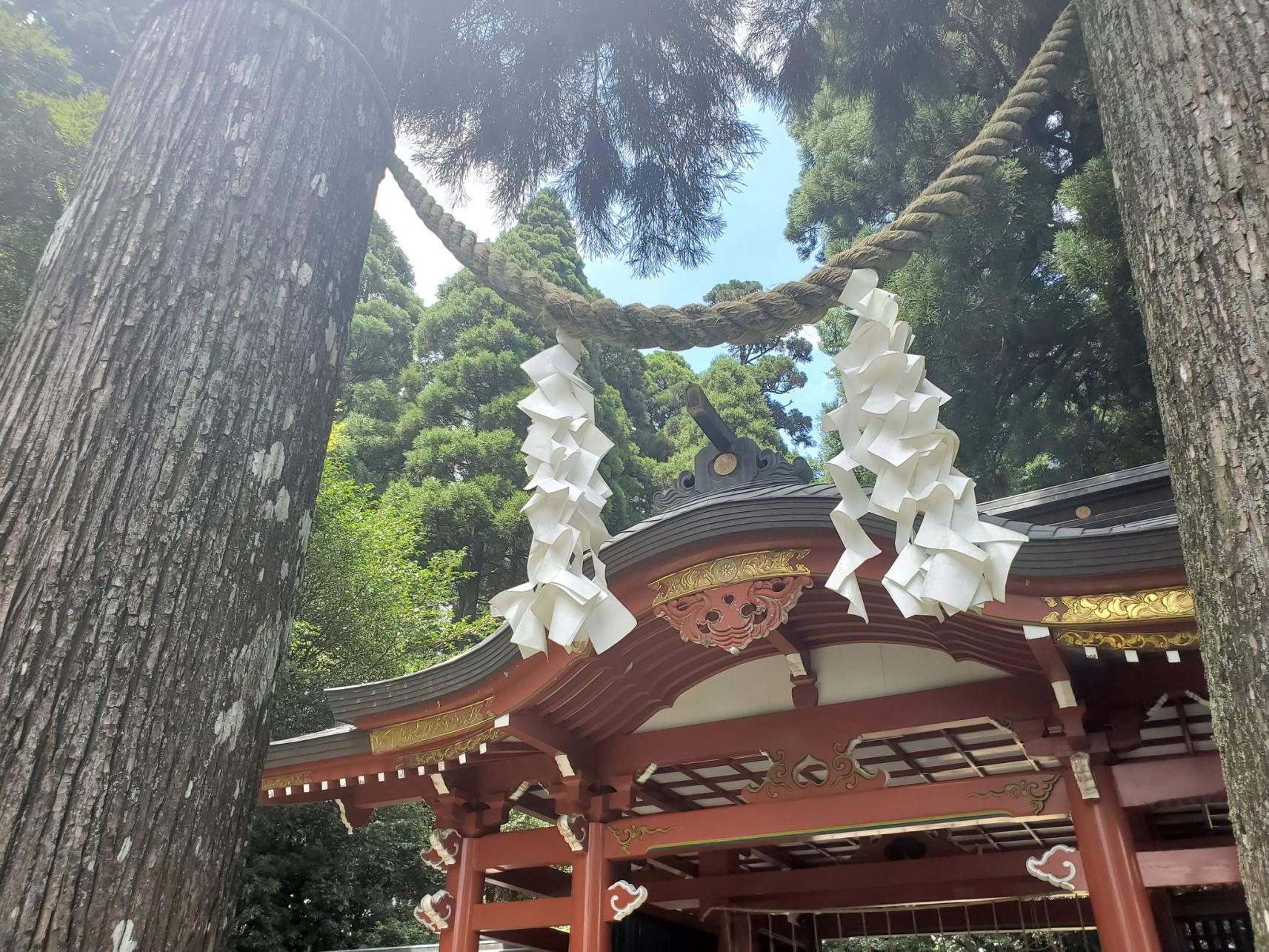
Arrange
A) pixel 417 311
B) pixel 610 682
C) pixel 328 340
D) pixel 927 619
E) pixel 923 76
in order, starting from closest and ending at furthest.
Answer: pixel 328 340, pixel 927 619, pixel 610 682, pixel 923 76, pixel 417 311

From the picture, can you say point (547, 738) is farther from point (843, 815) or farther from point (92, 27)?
point (92, 27)

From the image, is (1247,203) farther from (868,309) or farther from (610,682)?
(610,682)

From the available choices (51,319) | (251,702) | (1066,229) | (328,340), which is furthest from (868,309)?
(1066,229)

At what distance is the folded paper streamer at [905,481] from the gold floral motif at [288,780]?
4640 mm

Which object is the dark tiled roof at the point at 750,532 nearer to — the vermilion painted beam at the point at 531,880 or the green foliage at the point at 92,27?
the vermilion painted beam at the point at 531,880

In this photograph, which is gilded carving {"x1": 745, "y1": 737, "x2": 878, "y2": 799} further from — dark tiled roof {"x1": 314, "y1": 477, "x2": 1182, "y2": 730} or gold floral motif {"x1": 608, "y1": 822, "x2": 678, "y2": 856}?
dark tiled roof {"x1": 314, "y1": 477, "x2": 1182, "y2": 730}

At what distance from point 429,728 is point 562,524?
351 centimetres

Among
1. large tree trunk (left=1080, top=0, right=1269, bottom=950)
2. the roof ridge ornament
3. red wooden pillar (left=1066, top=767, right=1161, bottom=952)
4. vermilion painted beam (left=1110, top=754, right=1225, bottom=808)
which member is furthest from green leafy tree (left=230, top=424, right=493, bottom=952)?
large tree trunk (left=1080, top=0, right=1269, bottom=950)

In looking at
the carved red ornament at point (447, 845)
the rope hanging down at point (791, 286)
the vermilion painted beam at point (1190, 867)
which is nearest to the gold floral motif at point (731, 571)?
the vermilion painted beam at point (1190, 867)

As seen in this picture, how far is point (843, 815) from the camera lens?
4.32 metres

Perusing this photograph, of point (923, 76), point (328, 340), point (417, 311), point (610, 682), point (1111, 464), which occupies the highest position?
point (417, 311)

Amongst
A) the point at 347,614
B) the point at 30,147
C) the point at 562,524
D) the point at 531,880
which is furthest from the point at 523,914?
the point at 347,614

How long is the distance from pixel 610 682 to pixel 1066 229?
6.04 meters

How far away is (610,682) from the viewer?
187 inches
